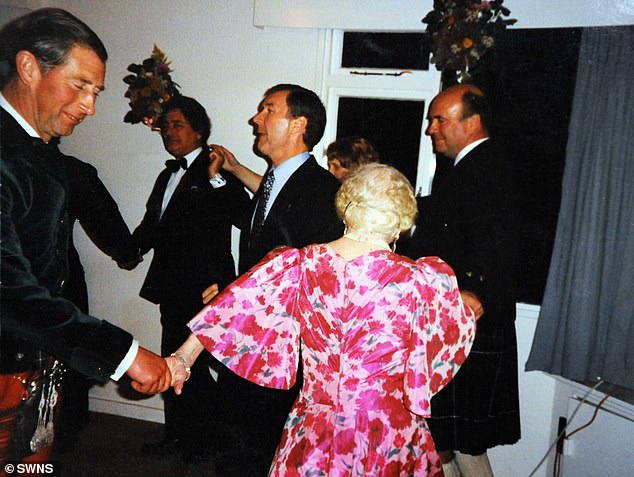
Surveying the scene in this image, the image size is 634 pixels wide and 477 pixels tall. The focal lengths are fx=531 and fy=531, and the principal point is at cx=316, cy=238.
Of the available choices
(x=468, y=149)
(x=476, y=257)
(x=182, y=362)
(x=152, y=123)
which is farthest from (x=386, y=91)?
(x=182, y=362)

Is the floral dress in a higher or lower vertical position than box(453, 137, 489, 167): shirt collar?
lower

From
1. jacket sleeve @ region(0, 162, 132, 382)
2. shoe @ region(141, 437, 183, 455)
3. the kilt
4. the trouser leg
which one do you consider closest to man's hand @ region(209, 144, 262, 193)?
jacket sleeve @ region(0, 162, 132, 382)

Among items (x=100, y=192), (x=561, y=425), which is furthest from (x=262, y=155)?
(x=561, y=425)

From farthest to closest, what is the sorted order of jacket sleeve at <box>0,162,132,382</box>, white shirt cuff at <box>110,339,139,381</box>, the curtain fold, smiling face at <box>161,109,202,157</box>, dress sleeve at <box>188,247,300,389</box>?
1. smiling face at <box>161,109,202,157</box>
2. the curtain fold
3. dress sleeve at <box>188,247,300,389</box>
4. white shirt cuff at <box>110,339,139,381</box>
5. jacket sleeve at <box>0,162,132,382</box>

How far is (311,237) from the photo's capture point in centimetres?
182

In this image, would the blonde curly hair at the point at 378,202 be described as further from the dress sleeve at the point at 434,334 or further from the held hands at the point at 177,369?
the held hands at the point at 177,369

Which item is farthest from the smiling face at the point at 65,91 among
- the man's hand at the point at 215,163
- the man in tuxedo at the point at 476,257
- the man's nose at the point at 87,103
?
the man in tuxedo at the point at 476,257

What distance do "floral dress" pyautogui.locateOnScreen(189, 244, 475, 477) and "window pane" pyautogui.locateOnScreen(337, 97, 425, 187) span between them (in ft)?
2.71

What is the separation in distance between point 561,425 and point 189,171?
5.98 ft

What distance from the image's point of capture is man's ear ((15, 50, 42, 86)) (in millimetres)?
1229

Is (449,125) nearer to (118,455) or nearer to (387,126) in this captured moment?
(387,126)

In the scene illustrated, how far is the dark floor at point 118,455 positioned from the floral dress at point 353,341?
36.2 inches

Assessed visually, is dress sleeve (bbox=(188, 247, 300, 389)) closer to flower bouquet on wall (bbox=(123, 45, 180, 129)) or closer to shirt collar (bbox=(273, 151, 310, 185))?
shirt collar (bbox=(273, 151, 310, 185))

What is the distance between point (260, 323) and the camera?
1.52m
